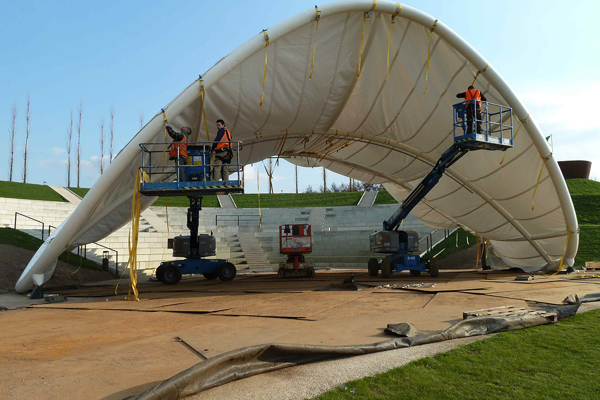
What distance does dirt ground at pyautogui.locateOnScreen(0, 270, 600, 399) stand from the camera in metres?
4.53

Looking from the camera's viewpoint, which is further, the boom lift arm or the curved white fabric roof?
the boom lift arm

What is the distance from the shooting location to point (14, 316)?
9.14m

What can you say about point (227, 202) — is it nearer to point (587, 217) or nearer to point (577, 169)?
point (587, 217)

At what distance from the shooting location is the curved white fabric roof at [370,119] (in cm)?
1252

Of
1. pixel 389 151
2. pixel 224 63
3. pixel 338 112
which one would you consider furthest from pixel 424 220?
pixel 224 63

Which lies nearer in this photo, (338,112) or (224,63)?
(224,63)

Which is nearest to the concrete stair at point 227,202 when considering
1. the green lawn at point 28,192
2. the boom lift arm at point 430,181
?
the green lawn at point 28,192

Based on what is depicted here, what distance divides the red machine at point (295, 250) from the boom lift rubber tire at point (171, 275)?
467 cm

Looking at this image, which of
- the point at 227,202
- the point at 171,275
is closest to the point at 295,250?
the point at 171,275

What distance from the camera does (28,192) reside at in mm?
38062

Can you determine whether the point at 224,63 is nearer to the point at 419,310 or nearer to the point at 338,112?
the point at 338,112

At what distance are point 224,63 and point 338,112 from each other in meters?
5.98

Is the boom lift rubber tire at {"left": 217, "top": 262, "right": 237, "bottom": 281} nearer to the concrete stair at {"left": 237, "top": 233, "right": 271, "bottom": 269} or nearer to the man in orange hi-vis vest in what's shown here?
the concrete stair at {"left": 237, "top": 233, "right": 271, "bottom": 269}

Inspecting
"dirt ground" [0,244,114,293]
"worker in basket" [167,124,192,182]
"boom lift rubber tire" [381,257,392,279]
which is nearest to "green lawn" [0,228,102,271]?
"dirt ground" [0,244,114,293]
